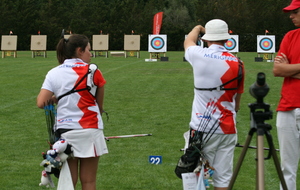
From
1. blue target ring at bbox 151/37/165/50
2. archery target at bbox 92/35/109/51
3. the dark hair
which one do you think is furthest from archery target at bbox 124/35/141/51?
the dark hair

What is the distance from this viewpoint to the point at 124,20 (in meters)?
56.7

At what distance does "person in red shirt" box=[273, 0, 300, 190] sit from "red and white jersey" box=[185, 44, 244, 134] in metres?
0.36

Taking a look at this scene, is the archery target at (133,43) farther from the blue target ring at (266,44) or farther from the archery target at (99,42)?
the blue target ring at (266,44)

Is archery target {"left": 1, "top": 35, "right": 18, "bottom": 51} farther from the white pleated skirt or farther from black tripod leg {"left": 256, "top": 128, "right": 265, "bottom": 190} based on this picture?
black tripod leg {"left": 256, "top": 128, "right": 265, "bottom": 190}

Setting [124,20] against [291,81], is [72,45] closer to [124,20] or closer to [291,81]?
[291,81]

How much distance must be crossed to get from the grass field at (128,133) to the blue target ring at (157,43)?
16.2 m

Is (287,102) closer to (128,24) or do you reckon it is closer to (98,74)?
(98,74)

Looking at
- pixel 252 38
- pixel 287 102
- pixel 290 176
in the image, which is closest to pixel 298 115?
pixel 287 102

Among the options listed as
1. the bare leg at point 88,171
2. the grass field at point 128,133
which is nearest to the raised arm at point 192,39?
the bare leg at point 88,171

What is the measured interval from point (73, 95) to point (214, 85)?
3.28ft

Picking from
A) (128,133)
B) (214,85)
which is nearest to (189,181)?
(214,85)

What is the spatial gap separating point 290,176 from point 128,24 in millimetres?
52831

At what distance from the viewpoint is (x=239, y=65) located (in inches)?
161

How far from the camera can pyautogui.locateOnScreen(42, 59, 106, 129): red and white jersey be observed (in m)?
4.20
